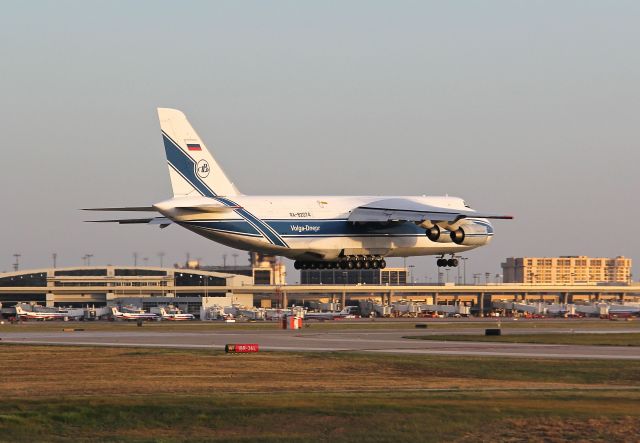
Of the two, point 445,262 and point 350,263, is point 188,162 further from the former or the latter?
point 445,262

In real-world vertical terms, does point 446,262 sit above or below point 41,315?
above

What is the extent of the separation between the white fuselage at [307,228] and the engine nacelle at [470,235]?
0.33 ft

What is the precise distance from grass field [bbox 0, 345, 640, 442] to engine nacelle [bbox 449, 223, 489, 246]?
19.7 metres

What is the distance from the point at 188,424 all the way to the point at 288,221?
116ft

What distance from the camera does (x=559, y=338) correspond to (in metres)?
→ 77.3

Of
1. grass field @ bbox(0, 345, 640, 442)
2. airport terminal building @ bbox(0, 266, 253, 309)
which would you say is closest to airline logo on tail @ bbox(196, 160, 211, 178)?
grass field @ bbox(0, 345, 640, 442)

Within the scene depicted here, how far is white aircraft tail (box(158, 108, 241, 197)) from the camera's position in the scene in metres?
67.7

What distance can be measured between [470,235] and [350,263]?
8512 mm

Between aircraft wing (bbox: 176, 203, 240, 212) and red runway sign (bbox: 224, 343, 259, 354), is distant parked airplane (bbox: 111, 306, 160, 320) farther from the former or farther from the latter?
red runway sign (bbox: 224, 343, 259, 354)

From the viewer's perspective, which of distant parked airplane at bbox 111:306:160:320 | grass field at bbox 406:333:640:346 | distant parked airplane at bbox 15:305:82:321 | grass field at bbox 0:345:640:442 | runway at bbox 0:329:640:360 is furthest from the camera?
distant parked airplane at bbox 15:305:82:321

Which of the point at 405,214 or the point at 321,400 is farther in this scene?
the point at 405,214

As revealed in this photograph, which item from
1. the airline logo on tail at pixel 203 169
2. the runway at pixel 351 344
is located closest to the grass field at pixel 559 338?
the runway at pixel 351 344

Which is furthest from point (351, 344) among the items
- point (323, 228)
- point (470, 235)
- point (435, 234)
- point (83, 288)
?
point (83, 288)

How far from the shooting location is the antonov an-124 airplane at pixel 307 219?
218ft
